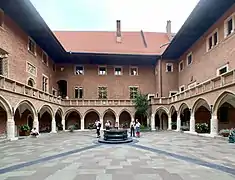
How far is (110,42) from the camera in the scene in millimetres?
40969

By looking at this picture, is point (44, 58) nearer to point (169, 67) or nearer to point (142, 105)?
point (142, 105)

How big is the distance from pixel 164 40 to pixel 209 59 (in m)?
17.6

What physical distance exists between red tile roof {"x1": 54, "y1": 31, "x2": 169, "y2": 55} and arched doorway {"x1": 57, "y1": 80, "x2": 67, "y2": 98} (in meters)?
5.60

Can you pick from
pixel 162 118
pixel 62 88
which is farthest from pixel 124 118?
pixel 62 88

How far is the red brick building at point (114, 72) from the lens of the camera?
2028 cm

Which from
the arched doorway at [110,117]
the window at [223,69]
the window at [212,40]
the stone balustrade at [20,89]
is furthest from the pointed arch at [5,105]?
the arched doorway at [110,117]

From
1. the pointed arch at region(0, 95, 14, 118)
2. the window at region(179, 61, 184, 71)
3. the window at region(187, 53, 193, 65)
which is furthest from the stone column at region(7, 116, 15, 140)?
the window at region(179, 61, 184, 71)

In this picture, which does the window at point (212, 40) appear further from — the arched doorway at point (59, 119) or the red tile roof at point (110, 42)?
the arched doorway at point (59, 119)

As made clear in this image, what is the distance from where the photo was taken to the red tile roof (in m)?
37.5

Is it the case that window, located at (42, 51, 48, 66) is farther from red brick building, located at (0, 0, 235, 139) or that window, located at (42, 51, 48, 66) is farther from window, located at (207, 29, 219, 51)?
window, located at (207, 29, 219, 51)

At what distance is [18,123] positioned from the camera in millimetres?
24281

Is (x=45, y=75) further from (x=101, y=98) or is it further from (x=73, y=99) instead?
(x=101, y=98)

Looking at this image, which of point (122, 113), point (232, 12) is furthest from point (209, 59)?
point (122, 113)

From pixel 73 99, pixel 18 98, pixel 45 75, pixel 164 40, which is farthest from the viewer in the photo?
pixel 164 40
